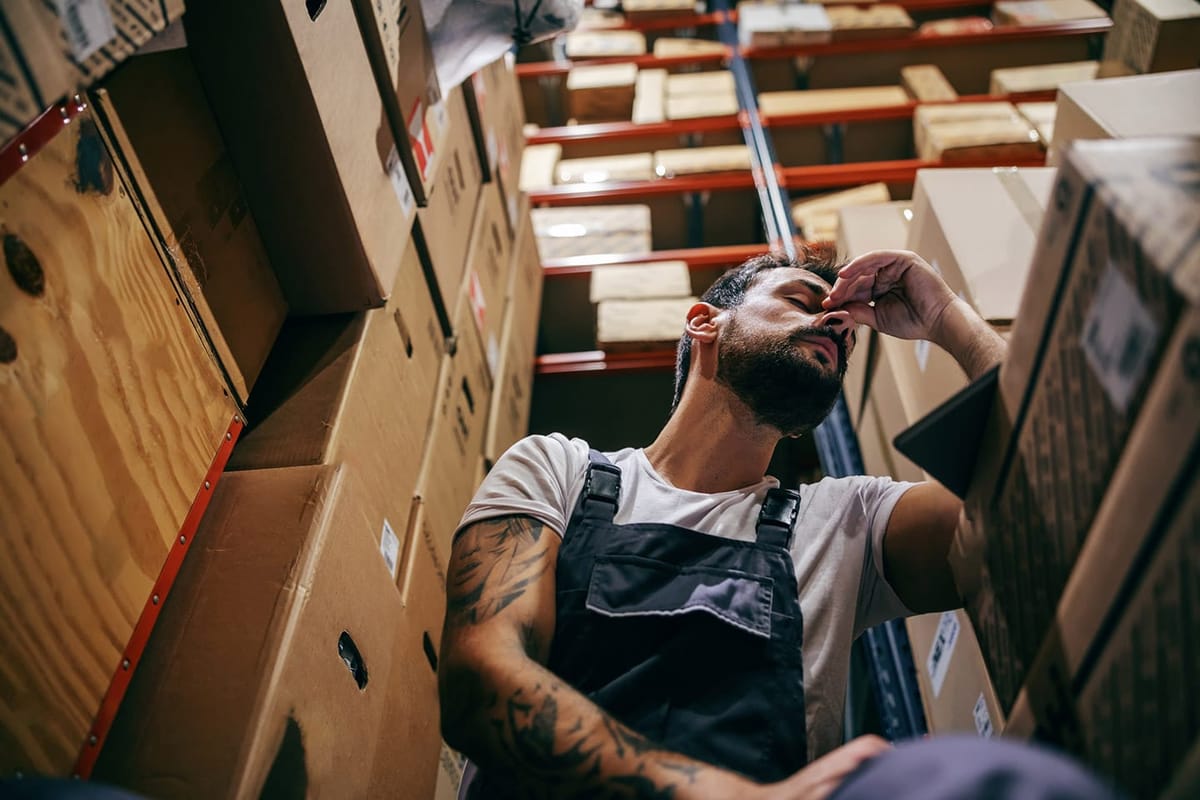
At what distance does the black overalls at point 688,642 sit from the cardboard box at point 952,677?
0.51 meters

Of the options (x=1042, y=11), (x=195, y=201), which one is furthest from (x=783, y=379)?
(x=1042, y=11)

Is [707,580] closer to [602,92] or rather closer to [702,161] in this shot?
A: [702,161]

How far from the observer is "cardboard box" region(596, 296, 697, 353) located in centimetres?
285

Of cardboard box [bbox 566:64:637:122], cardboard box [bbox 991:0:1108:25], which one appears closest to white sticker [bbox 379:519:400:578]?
cardboard box [bbox 566:64:637:122]

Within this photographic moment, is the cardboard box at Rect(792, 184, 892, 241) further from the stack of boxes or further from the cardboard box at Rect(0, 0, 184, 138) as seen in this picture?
the cardboard box at Rect(0, 0, 184, 138)

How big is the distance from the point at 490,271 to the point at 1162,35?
257 centimetres

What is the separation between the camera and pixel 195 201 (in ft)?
4.26

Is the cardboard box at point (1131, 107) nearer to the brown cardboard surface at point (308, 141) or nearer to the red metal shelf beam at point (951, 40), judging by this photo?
the brown cardboard surface at point (308, 141)

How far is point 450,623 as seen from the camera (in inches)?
48.1

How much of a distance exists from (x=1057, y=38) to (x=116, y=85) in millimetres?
4208

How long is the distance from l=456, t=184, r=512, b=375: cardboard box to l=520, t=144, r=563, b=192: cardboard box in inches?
26.1

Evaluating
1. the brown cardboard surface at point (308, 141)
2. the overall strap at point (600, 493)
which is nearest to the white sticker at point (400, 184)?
the brown cardboard surface at point (308, 141)

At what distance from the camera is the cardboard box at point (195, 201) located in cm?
114

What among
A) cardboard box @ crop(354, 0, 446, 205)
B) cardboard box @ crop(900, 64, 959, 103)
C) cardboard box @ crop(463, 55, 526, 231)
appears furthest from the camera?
cardboard box @ crop(900, 64, 959, 103)
